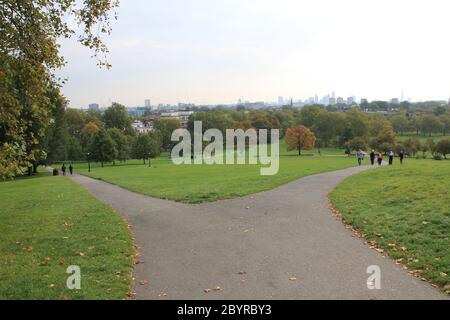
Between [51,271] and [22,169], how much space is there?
216 inches

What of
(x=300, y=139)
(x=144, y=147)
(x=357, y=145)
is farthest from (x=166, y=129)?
(x=357, y=145)

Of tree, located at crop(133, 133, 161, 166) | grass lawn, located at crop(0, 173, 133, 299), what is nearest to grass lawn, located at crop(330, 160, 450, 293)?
grass lawn, located at crop(0, 173, 133, 299)

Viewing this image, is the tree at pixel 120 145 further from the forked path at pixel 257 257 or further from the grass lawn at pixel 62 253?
the forked path at pixel 257 257

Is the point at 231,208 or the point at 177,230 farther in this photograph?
the point at 231,208

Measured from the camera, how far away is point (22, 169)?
12.6 metres

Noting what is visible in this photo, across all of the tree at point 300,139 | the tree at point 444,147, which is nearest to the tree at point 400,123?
the tree at point 300,139

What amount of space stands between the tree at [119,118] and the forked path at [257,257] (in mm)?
101829

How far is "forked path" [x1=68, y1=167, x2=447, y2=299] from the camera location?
24.1ft

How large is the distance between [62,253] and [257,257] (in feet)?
15.8

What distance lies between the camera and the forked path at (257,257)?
289 inches

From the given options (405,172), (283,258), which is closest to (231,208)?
(283,258)

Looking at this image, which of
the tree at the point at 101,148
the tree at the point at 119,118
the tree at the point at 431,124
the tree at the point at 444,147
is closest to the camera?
the tree at the point at 444,147

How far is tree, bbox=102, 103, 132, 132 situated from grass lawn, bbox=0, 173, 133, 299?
10004 cm
